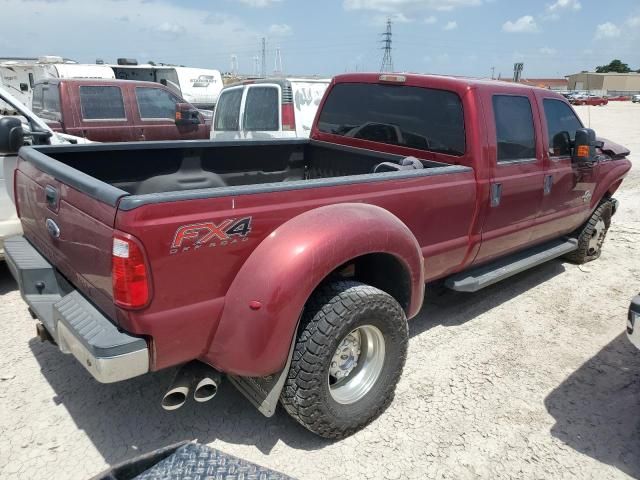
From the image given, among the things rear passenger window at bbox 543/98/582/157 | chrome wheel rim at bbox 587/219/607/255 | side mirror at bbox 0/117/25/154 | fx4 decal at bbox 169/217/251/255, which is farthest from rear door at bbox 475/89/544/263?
side mirror at bbox 0/117/25/154

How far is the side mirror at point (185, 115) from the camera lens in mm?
8789

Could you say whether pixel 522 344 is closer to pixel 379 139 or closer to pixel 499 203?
pixel 499 203

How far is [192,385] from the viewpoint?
8.05 feet

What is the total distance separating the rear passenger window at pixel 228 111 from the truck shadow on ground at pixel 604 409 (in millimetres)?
5577

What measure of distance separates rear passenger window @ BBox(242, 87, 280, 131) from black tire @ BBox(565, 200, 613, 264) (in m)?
3.90

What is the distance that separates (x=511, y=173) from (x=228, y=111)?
16.8 ft

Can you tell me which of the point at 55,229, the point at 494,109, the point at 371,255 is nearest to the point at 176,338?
the point at 55,229

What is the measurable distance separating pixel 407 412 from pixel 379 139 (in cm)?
207

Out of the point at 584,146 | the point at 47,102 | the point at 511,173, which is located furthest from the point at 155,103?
the point at 584,146

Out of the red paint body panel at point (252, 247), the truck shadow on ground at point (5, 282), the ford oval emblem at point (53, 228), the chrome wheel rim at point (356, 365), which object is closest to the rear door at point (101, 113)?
the truck shadow on ground at point (5, 282)

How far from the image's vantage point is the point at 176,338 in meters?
2.21

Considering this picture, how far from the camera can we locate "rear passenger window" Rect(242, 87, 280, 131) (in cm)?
699

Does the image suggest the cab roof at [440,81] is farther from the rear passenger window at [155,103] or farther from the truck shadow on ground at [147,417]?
the rear passenger window at [155,103]

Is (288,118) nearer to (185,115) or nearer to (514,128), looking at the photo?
(185,115)
